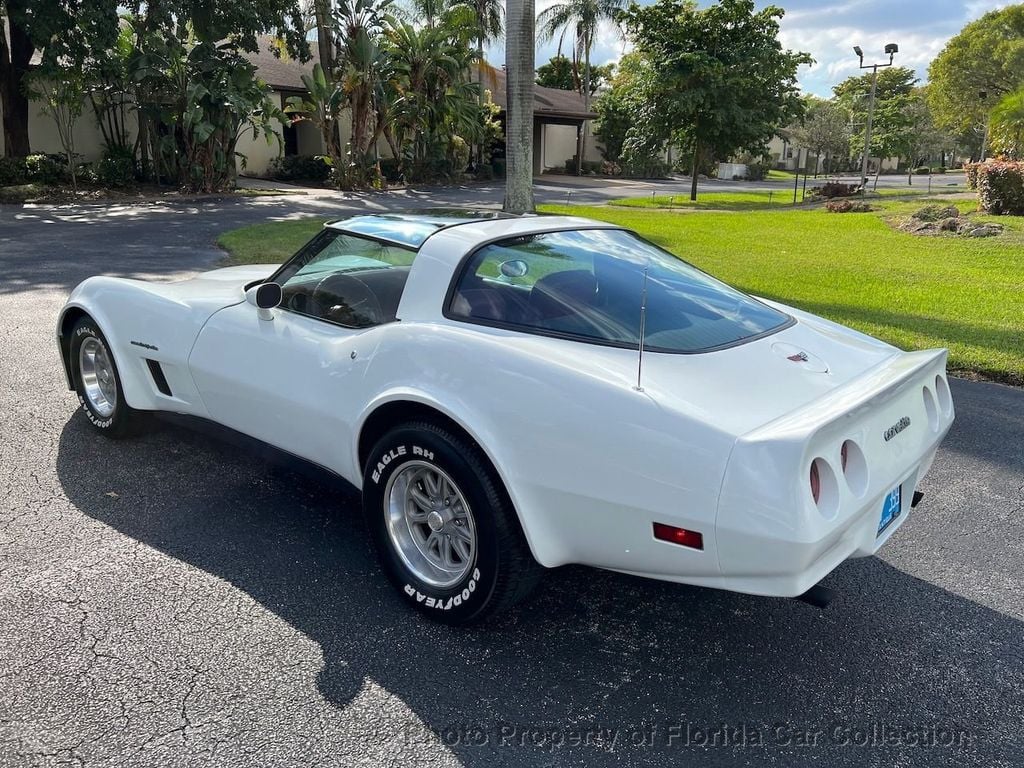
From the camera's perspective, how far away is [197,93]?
68.4 ft

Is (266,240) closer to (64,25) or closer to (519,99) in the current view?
(519,99)

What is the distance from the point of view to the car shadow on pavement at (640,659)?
7.82 ft

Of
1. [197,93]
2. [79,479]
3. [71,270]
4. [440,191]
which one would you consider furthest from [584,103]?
[79,479]

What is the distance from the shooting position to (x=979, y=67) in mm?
49219

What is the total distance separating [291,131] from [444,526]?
112ft

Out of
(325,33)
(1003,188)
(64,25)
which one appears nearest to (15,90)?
(64,25)

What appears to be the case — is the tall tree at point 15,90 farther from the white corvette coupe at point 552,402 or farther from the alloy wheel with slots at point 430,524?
the alloy wheel with slots at point 430,524

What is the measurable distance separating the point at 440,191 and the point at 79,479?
24549 millimetres

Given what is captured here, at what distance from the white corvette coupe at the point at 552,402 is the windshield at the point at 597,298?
0.04 feet

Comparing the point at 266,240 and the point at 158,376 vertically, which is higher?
the point at 266,240

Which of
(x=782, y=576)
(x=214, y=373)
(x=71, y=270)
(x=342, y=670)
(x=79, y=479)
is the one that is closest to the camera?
(x=782, y=576)

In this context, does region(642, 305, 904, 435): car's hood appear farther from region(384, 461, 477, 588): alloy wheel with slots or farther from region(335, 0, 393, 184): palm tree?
region(335, 0, 393, 184): palm tree

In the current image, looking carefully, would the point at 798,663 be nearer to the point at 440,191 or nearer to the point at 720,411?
the point at 720,411

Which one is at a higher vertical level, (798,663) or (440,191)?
(440,191)
